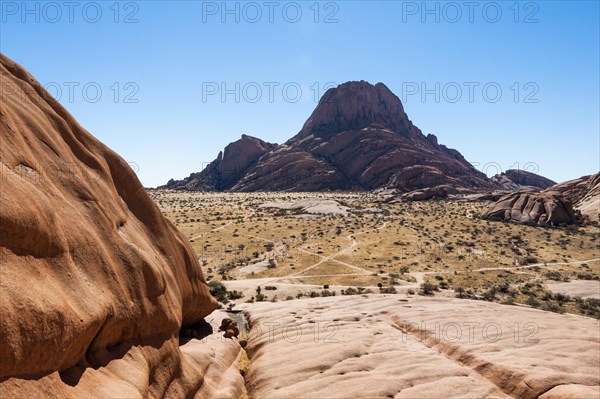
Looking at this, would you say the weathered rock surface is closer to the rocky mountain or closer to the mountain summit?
the rocky mountain

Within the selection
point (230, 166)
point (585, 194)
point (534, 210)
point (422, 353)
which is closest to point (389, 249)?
point (422, 353)

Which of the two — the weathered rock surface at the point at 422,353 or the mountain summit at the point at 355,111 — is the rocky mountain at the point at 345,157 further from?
the weathered rock surface at the point at 422,353

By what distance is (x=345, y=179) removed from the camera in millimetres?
139750

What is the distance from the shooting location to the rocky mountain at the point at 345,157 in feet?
441

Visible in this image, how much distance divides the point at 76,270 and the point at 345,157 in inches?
5504

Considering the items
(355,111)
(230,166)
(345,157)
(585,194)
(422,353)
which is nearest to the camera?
(422,353)

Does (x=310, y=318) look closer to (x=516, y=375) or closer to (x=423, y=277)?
(x=516, y=375)

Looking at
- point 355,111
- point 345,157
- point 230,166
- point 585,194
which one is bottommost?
point 585,194

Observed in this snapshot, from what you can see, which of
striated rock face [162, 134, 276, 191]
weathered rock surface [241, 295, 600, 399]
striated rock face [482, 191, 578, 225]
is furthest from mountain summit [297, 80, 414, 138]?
weathered rock surface [241, 295, 600, 399]

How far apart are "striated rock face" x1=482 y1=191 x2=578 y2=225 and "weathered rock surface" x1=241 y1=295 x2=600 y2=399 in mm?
51439

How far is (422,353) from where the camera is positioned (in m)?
13.7

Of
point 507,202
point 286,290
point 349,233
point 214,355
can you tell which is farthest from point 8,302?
point 507,202

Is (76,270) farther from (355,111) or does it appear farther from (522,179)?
(522,179)

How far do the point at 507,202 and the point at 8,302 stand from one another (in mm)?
76037
